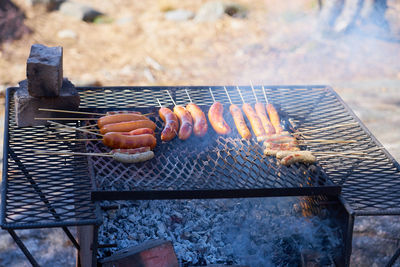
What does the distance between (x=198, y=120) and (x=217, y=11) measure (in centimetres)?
806

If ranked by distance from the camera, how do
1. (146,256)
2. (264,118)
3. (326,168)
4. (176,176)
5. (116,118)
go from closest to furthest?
(176,176) < (146,256) < (326,168) < (116,118) < (264,118)

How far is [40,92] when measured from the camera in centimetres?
371

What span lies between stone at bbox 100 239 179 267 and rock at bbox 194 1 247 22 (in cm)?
865

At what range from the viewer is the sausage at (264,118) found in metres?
3.99

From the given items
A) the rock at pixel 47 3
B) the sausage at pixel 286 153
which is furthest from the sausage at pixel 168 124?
the rock at pixel 47 3

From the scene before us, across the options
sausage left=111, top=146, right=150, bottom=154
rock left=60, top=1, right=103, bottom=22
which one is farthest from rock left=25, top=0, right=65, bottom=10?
sausage left=111, top=146, right=150, bottom=154

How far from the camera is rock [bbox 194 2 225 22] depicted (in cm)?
1123

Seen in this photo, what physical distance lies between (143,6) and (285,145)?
31.1 ft

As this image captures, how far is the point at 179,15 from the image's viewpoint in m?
11.2

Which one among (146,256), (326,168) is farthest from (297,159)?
(146,256)

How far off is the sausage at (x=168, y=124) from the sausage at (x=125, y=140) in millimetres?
216

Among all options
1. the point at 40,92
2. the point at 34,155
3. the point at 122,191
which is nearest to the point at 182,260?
the point at 122,191

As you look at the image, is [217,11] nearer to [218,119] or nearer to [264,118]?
[264,118]

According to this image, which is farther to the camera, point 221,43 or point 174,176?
point 221,43
